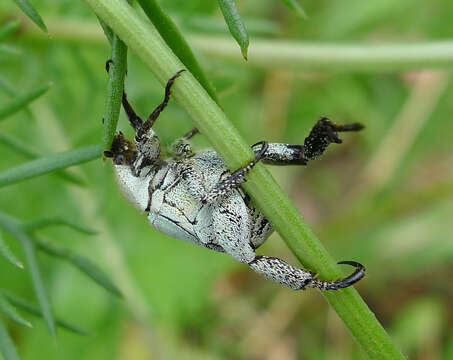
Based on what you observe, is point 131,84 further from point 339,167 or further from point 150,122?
point 339,167

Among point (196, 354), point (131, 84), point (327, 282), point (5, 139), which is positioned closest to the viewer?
point (327, 282)

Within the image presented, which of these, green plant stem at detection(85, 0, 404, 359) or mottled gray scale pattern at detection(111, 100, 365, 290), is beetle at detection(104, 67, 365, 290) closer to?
mottled gray scale pattern at detection(111, 100, 365, 290)

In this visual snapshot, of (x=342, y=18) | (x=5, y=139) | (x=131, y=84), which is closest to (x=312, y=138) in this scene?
(x=5, y=139)

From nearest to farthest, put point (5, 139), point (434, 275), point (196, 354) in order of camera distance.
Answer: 1. point (5, 139)
2. point (196, 354)
3. point (434, 275)

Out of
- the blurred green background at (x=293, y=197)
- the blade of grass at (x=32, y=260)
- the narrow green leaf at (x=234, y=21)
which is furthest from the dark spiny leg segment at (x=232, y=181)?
the blurred green background at (x=293, y=197)

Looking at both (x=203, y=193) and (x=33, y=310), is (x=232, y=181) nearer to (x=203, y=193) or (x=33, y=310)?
(x=203, y=193)

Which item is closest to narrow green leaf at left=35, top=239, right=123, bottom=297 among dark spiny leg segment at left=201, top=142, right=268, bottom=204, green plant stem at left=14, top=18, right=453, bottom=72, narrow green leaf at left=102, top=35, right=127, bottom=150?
dark spiny leg segment at left=201, top=142, right=268, bottom=204

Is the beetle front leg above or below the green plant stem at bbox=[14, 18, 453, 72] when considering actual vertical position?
below
